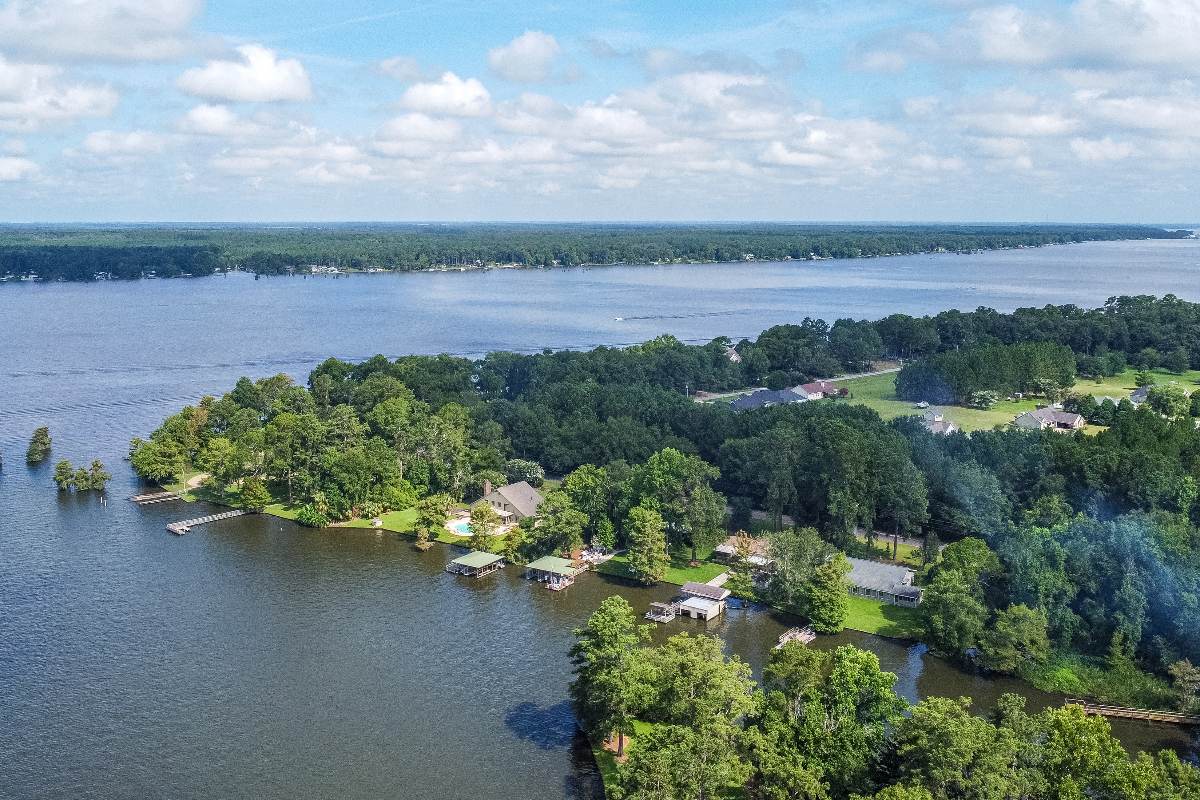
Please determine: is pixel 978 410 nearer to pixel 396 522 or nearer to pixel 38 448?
pixel 396 522

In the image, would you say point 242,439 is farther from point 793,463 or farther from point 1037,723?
point 1037,723

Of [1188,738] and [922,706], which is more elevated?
[922,706]

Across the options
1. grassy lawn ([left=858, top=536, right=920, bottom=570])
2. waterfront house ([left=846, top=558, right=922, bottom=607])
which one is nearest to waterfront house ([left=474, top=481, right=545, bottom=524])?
waterfront house ([left=846, top=558, right=922, bottom=607])

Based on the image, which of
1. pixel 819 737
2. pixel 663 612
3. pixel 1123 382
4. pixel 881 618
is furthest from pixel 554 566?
pixel 1123 382

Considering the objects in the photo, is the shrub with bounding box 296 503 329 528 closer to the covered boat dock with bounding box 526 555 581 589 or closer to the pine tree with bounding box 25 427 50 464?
the covered boat dock with bounding box 526 555 581 589

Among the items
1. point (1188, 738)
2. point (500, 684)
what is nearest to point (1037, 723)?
point (1188, 738)

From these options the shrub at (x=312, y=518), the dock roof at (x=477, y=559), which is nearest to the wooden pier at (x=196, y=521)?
the shrub at (x=312, y=518)
